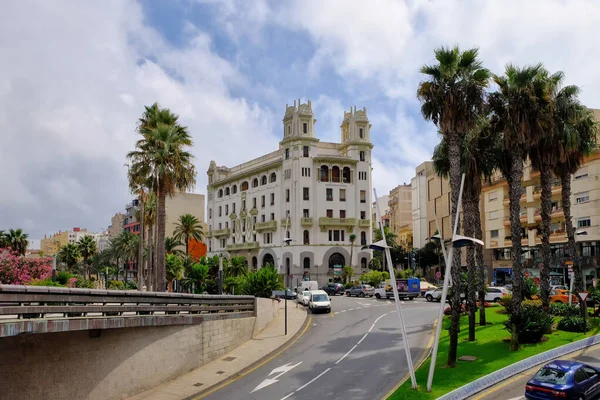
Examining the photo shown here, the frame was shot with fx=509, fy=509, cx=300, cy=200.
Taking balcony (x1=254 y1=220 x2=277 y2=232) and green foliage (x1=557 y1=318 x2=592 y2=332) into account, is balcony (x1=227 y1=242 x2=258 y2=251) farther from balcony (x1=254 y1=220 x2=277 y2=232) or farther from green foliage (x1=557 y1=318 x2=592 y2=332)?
green foliage (x1=557 y1=318 x2=592 y2=332)

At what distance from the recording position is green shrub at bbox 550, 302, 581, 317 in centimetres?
2847

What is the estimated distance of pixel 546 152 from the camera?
28.2 m

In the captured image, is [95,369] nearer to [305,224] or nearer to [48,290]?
[48,290]

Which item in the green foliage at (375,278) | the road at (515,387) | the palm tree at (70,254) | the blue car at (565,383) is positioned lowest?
the road at (515,387)

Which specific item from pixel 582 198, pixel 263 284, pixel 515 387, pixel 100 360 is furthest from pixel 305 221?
pixel 100 360

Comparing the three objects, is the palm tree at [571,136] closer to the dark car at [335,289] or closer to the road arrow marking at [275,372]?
the road arrow marking at [275,372]

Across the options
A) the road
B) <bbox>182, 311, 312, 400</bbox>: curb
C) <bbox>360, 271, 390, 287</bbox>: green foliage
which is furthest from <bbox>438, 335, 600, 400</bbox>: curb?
<bbox>360, 271, 390, 287</bbox>: green foliage

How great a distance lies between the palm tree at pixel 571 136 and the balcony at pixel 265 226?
55.1 m

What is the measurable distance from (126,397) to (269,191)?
67.9 m

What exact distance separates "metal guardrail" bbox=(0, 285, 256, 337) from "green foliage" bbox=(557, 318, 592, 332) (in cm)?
1697

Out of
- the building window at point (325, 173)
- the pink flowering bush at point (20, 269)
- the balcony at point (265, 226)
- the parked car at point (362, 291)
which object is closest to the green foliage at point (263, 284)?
the pink flowering bush at point (20, 269)

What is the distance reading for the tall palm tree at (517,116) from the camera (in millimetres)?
24844

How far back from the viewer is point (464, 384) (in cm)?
1734

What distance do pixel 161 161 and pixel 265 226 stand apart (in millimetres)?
52711
